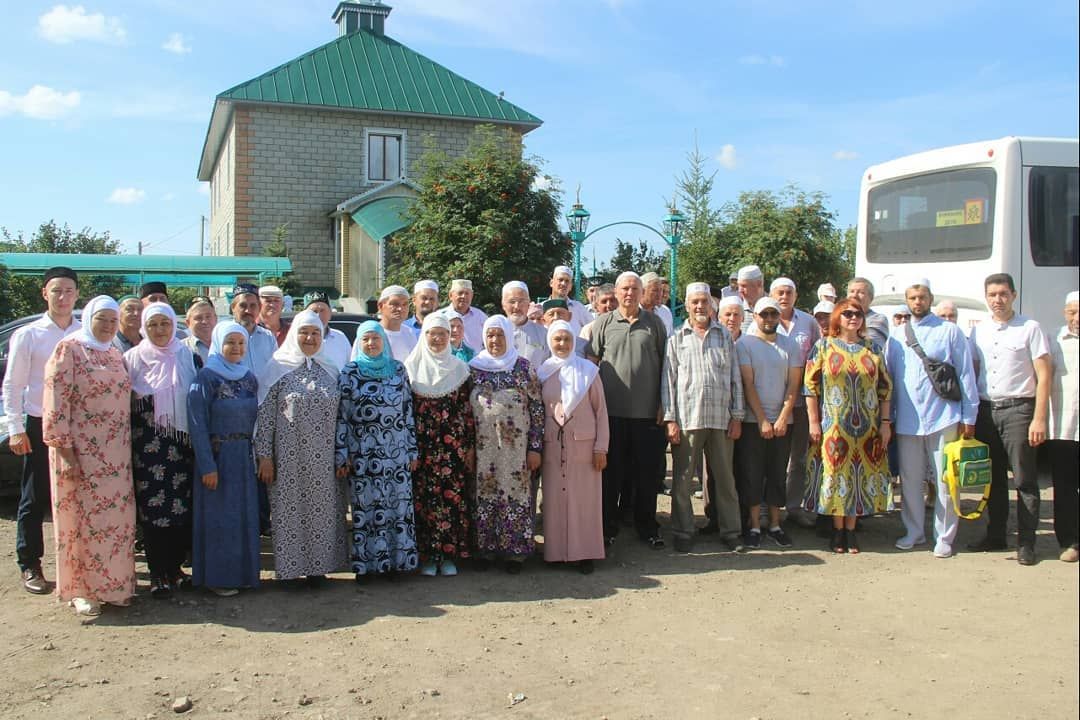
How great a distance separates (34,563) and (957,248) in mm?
8797

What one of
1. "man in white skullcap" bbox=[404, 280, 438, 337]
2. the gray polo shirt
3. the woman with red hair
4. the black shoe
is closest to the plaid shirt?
the gray polo shirt

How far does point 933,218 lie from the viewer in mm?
9664

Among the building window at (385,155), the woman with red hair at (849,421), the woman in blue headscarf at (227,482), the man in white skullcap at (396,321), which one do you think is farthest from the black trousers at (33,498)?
the building window at (385,155)

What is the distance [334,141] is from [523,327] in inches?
833

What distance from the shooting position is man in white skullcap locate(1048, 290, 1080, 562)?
222 inches

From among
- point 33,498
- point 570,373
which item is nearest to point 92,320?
point 33,498

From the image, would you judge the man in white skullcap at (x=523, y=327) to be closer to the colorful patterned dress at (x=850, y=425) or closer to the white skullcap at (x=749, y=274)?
the white skullcap at (x=749, y=274)

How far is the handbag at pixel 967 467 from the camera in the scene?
19.7ft

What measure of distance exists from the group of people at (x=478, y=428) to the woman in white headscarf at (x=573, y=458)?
15 mm

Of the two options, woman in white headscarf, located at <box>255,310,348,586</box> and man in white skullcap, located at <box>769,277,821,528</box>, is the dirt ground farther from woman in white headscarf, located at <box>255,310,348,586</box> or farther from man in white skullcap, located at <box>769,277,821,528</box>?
man in white skullcap, located at <box>769,277,821,528</box>

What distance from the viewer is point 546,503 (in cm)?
596

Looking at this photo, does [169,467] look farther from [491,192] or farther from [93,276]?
[93,276]

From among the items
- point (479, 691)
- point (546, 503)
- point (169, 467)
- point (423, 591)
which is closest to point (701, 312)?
point (546, 503)

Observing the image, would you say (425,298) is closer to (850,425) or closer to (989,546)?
(850,425)
